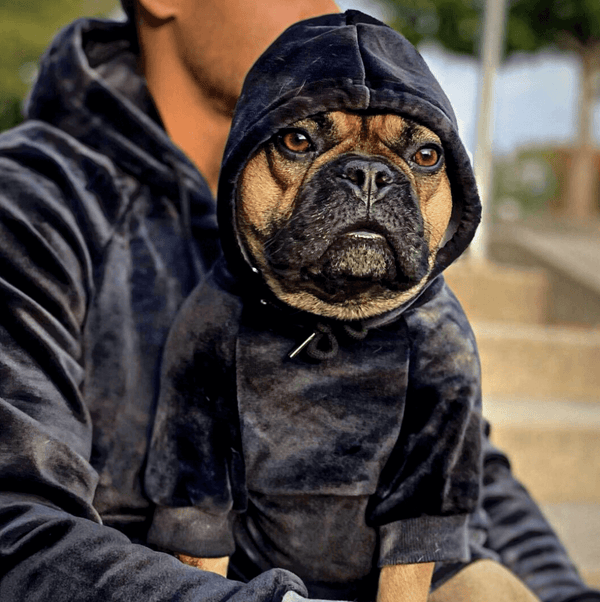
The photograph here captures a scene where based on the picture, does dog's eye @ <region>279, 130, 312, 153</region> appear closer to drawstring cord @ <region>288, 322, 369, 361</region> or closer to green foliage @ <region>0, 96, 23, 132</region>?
drawstring cord @ <region>288, 322, 369, 361</region>

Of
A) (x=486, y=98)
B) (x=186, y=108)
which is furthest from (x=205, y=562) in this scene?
(x=486, y=98)

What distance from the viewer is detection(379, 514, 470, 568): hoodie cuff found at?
1236mm

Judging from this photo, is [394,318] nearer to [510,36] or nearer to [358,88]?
[358,88]

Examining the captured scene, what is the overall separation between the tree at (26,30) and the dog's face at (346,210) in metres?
Result: 15.0

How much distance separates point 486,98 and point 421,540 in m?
5.51

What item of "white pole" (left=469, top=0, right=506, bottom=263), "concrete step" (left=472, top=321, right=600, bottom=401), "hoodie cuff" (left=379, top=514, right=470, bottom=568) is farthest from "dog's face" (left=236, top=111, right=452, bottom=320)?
"white pole" (left=469, top=0, right=506, bottom=263)

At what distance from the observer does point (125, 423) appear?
1414mm

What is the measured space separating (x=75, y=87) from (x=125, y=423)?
0.67 m

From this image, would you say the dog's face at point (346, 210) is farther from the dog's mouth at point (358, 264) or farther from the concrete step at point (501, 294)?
the concrete step at point (501, 294)

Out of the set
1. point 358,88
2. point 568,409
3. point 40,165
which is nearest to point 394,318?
point 358,88

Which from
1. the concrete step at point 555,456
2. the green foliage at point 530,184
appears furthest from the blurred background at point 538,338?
the green foliage at point 530,184

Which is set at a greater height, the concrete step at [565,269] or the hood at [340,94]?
the hood at [340,94]

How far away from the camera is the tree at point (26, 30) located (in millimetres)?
15414

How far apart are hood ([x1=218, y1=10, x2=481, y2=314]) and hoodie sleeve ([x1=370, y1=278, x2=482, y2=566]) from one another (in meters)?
0.09
